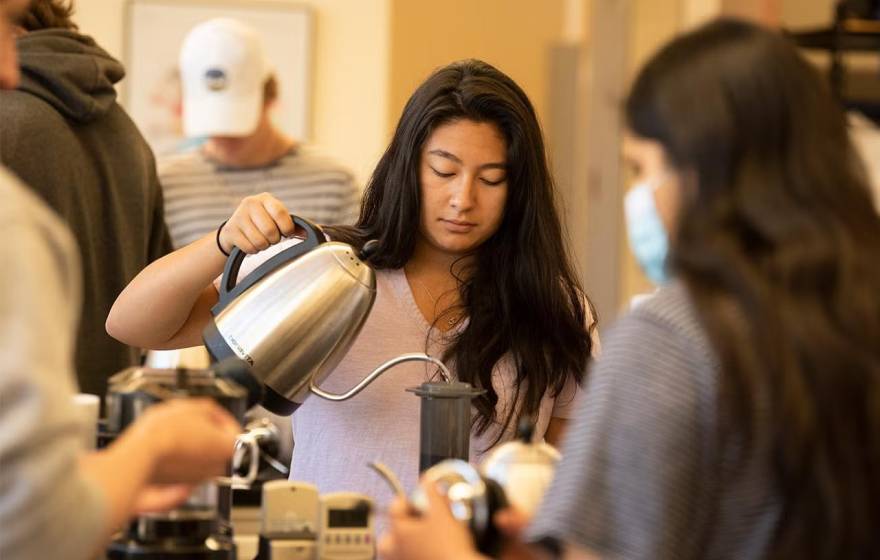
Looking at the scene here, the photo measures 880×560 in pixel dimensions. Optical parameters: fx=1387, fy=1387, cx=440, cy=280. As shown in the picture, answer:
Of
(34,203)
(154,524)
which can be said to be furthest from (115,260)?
(34,203)

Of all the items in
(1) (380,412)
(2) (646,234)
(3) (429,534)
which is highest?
(2) (646,234)

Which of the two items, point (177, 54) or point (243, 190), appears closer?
point (243, 190)

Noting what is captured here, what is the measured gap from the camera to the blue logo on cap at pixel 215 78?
299 cm

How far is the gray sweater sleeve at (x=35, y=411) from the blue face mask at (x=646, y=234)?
46 centimetres

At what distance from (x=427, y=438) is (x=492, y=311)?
11.5 inches

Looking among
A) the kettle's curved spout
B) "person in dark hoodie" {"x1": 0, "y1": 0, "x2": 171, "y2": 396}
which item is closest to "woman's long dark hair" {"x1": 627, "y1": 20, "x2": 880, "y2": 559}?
the kettle's curved spout

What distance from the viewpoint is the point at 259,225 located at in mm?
1569

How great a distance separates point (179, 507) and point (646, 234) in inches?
17.9

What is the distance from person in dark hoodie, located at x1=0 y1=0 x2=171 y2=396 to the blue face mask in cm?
100

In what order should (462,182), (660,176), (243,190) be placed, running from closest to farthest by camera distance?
(660,176) < (462,182) < (243,190)

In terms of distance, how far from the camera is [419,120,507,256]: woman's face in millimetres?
1677

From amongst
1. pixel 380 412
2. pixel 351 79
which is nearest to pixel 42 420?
pixel 380 412

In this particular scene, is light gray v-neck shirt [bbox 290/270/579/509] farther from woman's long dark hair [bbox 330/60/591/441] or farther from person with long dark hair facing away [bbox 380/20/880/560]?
person with long dark hair facing away [bbox 380/20/880/560]

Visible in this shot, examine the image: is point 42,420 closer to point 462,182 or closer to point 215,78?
point 462,182
